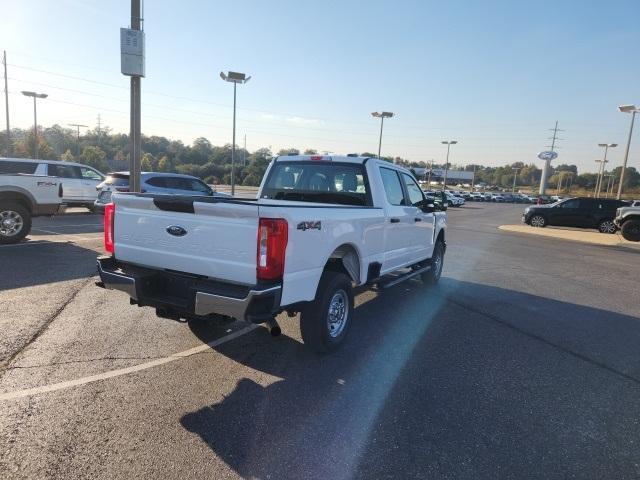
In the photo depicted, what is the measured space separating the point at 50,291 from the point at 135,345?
8.77ft

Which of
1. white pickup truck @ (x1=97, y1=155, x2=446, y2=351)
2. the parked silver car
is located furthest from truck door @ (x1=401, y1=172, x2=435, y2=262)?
the parked silver car

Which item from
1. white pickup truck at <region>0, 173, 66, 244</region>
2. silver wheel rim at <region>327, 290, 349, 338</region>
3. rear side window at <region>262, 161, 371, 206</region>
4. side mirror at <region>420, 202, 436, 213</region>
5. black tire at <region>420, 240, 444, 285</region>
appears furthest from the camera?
white pickup truck at <region>0, 173, 66, 244</region>

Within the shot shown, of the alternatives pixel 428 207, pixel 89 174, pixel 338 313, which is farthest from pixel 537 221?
pixel 338 313

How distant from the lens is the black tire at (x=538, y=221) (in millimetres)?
24438

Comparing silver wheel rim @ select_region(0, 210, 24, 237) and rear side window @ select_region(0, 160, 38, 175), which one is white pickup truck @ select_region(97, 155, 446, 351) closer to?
silver wheel rim @ select_region(0, 210, 24, 237)

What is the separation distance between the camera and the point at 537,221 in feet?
81.0

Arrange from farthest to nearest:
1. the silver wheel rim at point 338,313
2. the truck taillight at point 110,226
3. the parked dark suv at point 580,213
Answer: the parked dark suv at point 580,213
the silver wheel rim at point 338,313
the truck taillight at point 110,226

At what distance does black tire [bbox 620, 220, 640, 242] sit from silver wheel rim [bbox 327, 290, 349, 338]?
Answer: 18037 mm

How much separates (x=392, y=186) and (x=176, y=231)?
3.31 m

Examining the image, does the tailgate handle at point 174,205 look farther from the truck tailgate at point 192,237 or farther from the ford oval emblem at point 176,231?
the ford oval emblem at point 176,231

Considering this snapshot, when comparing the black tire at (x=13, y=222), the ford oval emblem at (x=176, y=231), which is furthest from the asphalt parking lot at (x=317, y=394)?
the black tire at (x=13, y=222)

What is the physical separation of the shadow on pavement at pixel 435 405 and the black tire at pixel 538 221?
801 inches

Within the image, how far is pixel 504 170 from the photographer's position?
191125mm

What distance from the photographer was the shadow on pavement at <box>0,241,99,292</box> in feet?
22.9
